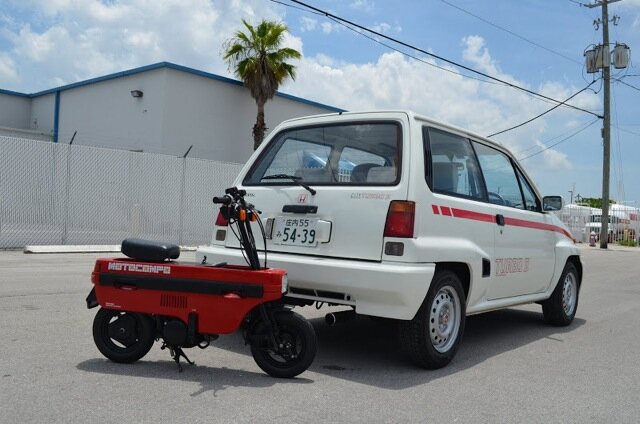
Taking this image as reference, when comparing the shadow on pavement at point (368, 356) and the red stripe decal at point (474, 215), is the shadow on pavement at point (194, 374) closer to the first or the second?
the shadow on pavement at point (368, 356)

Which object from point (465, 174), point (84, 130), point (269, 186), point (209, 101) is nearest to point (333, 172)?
point (269, 186)

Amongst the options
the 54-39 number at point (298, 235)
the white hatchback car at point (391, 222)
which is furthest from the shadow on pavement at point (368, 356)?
the 54-39 number at point (298, 235)

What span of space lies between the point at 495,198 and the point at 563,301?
2013 millimetres

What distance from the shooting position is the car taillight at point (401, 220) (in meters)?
4.57

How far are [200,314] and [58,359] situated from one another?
1.17m

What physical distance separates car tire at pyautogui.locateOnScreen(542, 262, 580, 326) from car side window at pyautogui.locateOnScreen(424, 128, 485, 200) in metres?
2.12

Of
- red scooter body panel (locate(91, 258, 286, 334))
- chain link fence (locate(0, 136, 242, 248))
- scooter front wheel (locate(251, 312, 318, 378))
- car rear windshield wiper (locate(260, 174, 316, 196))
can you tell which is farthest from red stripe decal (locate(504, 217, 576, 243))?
chain link fence (locate(0, 136, 242, 248))

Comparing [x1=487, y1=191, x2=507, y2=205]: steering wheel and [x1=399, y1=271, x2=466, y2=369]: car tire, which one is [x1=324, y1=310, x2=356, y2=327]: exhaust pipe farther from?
[x1=487, y1=191, x2=507, y2=205]: steering wheel

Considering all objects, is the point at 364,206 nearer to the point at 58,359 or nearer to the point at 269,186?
the point at 269,186

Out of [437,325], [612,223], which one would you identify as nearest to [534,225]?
[437,325]

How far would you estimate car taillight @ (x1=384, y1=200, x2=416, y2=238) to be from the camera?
4.57 metres

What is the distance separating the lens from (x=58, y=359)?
15.5ft

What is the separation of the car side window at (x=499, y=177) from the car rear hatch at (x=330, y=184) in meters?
1.21

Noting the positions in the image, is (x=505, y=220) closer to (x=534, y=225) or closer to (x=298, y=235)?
(x=534, y=225)
